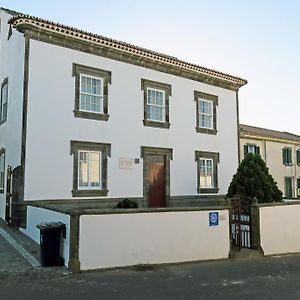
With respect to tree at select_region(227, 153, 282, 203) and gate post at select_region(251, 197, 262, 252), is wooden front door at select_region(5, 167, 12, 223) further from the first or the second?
gate post at select_region(251, 197, 262, 252)

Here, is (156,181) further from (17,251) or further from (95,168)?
(17,251)

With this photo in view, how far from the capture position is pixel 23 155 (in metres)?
13.5

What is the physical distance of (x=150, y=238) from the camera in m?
8.98

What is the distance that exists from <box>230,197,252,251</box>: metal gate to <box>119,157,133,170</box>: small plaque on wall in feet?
20.7

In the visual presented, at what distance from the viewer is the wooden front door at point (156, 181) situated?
56.1ft

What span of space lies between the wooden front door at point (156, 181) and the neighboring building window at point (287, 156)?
54.1ft

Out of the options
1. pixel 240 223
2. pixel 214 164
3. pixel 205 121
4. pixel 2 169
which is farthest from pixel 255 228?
pixel 2 169

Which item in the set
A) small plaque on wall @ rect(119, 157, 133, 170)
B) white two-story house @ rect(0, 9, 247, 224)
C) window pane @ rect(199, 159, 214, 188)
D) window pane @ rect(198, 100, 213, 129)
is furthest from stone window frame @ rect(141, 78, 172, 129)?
window pane @ rect(199, 159, 214, 188)

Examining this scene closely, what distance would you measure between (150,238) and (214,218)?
214 centimetres

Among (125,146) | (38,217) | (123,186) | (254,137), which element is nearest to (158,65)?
(125,146)

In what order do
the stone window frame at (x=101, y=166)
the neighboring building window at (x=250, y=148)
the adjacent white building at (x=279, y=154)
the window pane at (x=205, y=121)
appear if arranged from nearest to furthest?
1. the stone window frame at (x=101, y=166)
2. the window pane at (x=205, y=121)
3. the neighboring building window at (x=250, y=148)
4. the adjacent white building at (x=279, y=154)

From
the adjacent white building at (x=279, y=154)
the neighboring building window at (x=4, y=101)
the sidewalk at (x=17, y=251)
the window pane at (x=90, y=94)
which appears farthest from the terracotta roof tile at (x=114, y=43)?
the sidewalk at (x=17, y=251)

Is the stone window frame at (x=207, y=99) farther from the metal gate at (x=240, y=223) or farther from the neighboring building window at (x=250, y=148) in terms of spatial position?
the metal gate at (x=240, y=223)

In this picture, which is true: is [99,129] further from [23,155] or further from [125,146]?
[23,155]
